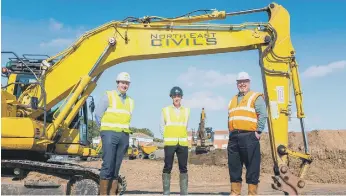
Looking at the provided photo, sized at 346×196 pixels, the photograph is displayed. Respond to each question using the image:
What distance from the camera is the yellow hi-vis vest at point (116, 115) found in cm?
672

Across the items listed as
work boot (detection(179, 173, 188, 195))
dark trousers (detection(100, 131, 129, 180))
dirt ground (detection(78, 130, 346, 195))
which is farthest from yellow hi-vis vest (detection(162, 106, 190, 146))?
dirt ground (detection(78, 130, 346, 195))

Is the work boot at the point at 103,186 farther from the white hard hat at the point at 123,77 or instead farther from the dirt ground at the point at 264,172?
the dirt ground at the point at 264,172

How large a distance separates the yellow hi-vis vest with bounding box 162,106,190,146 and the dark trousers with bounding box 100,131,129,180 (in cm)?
104

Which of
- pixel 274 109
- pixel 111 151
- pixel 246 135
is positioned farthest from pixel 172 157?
pixel 274 109

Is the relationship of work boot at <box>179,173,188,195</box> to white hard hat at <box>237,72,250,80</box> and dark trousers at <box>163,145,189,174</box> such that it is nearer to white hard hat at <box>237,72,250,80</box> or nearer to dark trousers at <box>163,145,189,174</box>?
dark trousers at <box>163,145,189,174</box>

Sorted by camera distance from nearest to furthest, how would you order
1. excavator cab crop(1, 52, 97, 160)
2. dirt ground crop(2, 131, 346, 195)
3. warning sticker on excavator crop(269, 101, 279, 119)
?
warning sticker on excavator crop(269, 101, 279, 119) → excavator cab crop(1, 52, 97, 160) → dirt ground crop(2, 131, 346, 195)

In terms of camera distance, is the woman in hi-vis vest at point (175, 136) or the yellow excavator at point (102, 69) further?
the yellow excavator at point (102, 69)

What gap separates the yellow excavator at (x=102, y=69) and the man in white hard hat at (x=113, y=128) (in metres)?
1.32

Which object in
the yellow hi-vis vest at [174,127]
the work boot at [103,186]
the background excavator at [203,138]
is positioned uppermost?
the background excavator at [203,138]

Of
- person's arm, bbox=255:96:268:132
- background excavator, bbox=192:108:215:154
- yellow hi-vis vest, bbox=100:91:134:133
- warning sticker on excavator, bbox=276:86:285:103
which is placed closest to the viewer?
person's arm, bbox=255:96:268:132

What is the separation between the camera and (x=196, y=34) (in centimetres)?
911

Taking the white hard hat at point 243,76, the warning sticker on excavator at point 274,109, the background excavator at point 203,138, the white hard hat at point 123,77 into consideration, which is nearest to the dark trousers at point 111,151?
the white hard hat at point 123,77

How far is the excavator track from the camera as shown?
7887mm

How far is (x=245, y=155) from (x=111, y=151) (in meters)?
2.12
